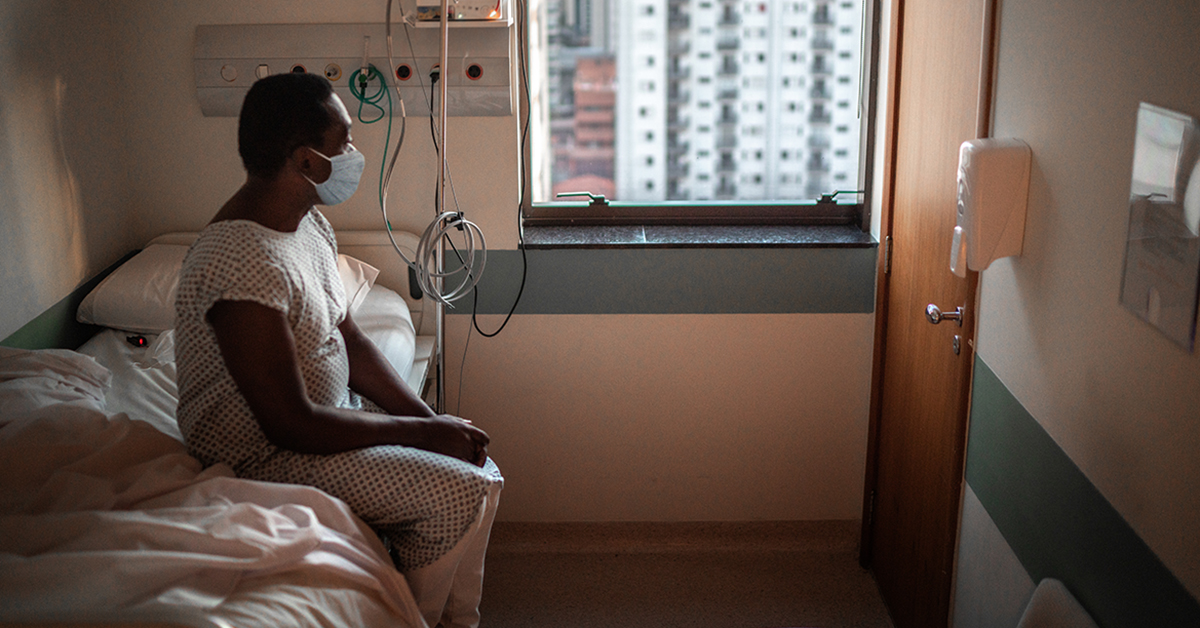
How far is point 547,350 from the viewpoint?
119 inches

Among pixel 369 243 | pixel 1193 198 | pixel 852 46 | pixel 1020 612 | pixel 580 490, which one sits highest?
pixel 852 46

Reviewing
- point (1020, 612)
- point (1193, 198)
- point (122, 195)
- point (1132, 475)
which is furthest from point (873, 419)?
point (122, 195)

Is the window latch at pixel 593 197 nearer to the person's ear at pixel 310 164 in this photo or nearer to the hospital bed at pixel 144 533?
the person's ear at pixel 310 164

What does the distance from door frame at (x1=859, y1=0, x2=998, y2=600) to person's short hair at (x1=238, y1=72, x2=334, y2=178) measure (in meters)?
1.30

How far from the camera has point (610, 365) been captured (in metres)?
3.03

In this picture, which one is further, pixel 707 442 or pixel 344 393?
pixel 707 442

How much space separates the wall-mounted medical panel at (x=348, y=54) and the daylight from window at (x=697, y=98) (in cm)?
23

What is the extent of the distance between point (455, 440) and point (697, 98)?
1495mm

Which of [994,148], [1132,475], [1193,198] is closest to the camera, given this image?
[1193,198]

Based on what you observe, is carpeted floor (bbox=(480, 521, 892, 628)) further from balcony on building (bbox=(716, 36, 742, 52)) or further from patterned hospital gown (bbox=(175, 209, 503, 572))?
balcony on building (bbox=(716, 36, 742, 52))

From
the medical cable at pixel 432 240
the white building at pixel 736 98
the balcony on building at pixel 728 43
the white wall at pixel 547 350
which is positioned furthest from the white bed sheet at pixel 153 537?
the balcony on building at pixel 728 43

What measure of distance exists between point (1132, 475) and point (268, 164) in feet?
5.01

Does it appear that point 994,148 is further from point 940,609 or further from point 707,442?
point 707,442

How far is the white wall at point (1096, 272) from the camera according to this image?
130 cm
